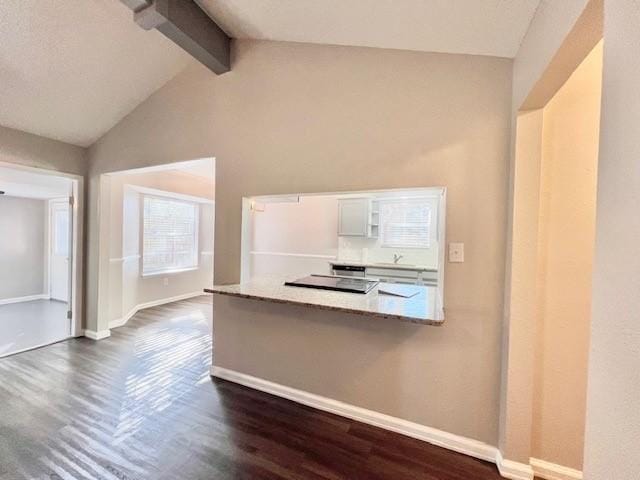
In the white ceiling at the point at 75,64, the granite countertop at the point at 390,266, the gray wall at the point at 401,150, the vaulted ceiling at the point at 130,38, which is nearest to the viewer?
the vaulted ceiling at the point at 130,38

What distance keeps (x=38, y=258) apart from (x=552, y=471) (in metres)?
8.37

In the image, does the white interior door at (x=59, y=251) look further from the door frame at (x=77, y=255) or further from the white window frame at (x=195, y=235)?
the door frame at (x=77, y=255)

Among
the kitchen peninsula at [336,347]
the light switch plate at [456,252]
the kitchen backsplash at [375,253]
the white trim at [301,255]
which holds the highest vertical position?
the light switch plate at [456,252]

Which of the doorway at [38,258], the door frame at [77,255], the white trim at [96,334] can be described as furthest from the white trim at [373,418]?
the doorway at [38,258]

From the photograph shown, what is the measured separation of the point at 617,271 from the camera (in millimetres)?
647

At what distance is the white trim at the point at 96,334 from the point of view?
365cm

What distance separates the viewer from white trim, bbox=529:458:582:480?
5.49ft

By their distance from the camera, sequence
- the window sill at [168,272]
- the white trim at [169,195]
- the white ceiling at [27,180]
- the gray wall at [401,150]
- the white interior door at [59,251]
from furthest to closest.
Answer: the white interior door at [59,251] → the window sill at [168,272] → the white trim at [169,195] → the white ceiling at [27,180] → the gray wall at [401,150]

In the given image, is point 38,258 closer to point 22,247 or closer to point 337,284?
point 22,247

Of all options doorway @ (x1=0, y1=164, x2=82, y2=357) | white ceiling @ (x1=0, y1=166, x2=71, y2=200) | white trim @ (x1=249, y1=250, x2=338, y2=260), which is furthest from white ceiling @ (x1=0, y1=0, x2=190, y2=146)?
white trim @ (x1=249, y1=250, x2=338, y2=260)

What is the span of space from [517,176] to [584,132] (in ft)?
1.38

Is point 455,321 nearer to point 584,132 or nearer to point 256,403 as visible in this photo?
point 584,132

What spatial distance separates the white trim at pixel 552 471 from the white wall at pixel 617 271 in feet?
4.54

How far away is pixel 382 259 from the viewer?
5.00 m
